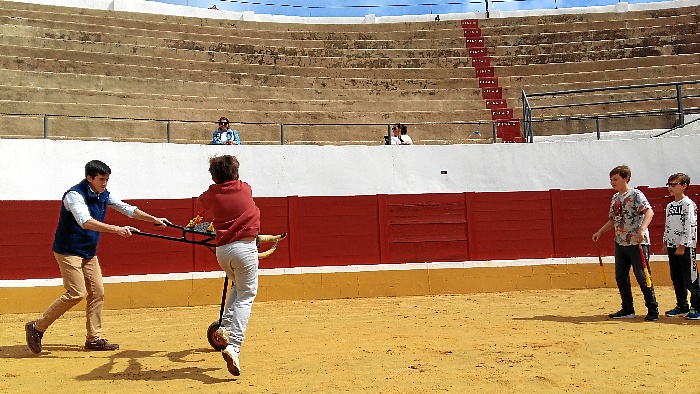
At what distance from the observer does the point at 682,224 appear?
5301mm

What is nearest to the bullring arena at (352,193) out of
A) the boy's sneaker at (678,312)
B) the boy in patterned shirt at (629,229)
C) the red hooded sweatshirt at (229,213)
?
the boy's sneaker at (678,312)

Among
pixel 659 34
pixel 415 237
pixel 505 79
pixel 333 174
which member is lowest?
pixel 415 237

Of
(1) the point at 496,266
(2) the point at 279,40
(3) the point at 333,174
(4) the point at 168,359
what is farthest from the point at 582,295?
(2) the point at 279,40

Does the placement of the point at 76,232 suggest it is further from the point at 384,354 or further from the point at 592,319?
the point at 592,319

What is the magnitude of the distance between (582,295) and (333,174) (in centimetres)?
367

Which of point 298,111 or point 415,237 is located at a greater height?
point 298,111

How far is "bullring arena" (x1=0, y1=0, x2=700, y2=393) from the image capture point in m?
4.12

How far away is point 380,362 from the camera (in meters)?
3.99

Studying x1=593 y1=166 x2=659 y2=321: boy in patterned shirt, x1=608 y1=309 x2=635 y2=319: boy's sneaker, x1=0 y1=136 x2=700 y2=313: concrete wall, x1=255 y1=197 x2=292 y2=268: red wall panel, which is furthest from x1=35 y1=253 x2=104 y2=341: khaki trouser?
x1=608 y1=309 x2=635 y2=319: boy's sneaker

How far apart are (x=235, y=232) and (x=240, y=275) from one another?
0.27 m

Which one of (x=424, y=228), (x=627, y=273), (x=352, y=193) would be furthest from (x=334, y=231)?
(x=627, y=273)

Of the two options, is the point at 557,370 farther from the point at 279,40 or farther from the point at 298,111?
the point at 279,40

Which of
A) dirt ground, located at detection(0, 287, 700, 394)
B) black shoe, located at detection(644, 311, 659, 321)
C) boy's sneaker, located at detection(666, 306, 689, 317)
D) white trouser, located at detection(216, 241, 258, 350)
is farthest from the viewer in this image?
boy's sneaker, located at detection(666, 306, 689, 317)

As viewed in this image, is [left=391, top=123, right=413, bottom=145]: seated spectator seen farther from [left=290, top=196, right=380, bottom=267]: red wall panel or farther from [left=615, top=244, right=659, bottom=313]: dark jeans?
[left=615, top=244, right=659, bottom=313]: dark jeans
